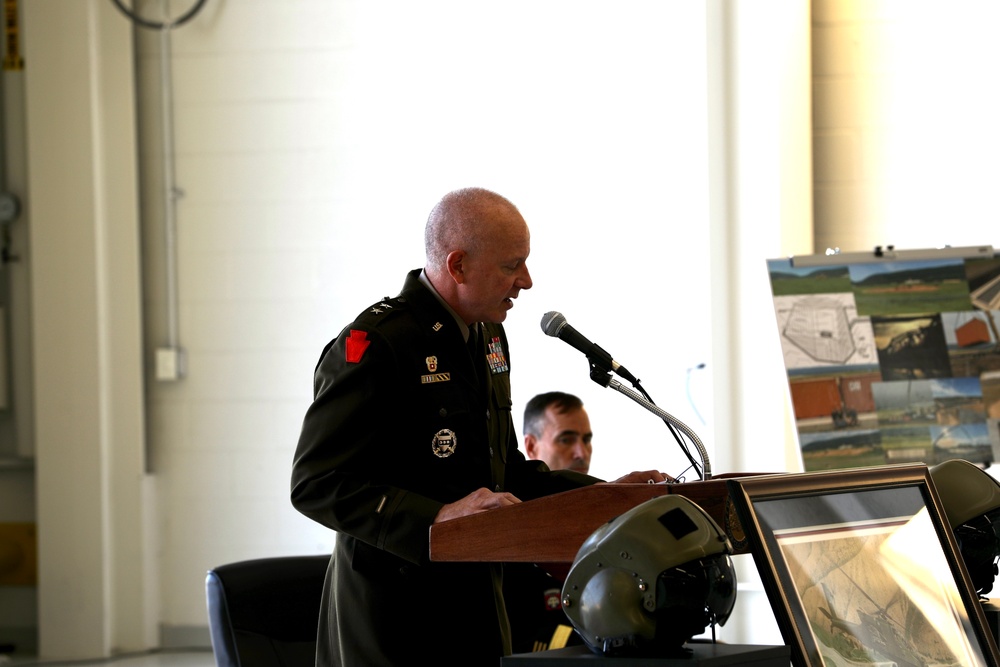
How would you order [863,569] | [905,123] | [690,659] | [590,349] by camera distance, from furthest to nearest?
[905,123], [590,349], [863,569], [690,659]

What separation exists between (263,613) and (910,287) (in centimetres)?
219

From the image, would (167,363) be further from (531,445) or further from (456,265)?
(456,265)

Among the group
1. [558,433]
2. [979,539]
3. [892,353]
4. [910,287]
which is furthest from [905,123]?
[979,539]

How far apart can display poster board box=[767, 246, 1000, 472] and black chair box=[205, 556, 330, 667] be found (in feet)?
5.37

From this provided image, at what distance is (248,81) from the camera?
5008 mm

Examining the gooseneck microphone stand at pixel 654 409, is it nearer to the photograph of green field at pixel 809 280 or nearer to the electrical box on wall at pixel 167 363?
the photograph of green field at pixel 809 280

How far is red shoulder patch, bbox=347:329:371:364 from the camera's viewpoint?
2.01 m

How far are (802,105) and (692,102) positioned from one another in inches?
19.8

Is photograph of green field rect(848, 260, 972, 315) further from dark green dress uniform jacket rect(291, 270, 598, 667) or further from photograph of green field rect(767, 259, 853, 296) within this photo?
dark green dress uniform jacket rect(291, 270, 598, 667)

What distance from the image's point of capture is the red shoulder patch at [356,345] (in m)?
2.01

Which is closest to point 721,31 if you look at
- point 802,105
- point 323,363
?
point 802,105

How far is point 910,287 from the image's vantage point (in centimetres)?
362

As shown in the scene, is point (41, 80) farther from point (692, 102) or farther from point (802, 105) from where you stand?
point (802, 105)

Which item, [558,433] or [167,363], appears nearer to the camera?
[558,433]
